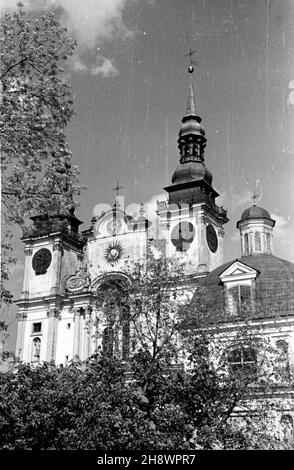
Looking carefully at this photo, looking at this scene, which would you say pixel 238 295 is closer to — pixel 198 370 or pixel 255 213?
pixel 255 213

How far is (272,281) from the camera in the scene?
31078 millimetres

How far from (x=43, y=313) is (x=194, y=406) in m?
25.4

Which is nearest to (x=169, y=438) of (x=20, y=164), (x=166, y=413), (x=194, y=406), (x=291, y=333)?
(x=166, y=413)

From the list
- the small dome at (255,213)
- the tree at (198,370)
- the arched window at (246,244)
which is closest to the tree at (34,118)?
the tree at (198,370)

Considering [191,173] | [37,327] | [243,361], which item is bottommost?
[243,361]

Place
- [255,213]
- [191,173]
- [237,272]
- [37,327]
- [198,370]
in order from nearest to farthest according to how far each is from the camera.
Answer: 1. [198,370]
2. [237,272]
3. [255,213]
4. [37,327]
5. [191,173]

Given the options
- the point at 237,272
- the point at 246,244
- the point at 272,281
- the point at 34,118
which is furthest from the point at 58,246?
the point at 34,118

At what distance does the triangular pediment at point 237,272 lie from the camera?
31.6 metres

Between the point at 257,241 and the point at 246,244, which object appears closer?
the point at 257,241

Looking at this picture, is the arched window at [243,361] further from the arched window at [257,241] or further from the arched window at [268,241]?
the arched window at [268,241]

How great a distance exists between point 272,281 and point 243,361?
10.6m

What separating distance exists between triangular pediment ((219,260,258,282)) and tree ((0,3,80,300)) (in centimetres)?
1915

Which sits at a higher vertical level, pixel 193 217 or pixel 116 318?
pixel 193 217

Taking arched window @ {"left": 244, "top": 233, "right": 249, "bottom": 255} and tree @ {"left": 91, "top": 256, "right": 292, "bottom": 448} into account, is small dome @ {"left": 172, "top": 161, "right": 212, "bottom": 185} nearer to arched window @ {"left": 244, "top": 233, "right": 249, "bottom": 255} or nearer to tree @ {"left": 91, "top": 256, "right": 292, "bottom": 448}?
arched window @ {"left": 244, "top": 233, "right": 249, "bottom": 255}
